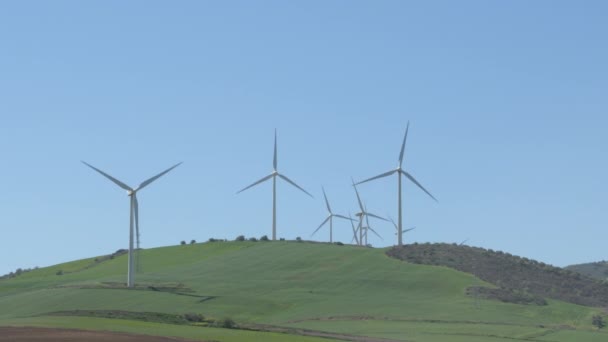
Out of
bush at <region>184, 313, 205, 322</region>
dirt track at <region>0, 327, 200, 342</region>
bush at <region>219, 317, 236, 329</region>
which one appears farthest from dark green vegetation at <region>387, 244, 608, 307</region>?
dirt track at <region>0, 327, 200, 342</region>

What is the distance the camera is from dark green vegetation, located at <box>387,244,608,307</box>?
13362 centimetres

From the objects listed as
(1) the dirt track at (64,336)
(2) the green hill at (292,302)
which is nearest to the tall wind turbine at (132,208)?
(2) the green hill at (292,302)

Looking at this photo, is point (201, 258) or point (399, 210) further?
point (201, 258)

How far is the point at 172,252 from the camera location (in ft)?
589

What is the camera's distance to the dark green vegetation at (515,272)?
134 metres

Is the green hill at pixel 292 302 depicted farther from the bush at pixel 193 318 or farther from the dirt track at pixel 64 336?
the dirt track at pixel 64 336

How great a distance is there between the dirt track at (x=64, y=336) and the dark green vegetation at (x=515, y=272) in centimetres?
5818

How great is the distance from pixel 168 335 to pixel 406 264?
66202 mm

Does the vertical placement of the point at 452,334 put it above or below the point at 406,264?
below

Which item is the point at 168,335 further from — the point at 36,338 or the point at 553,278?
the point at 553,278

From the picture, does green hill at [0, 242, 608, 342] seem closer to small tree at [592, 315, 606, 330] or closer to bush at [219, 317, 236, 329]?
bush at [219, 317, 236, 329]

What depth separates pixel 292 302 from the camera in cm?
11781

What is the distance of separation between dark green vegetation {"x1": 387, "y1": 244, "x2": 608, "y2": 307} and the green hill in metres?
3.81

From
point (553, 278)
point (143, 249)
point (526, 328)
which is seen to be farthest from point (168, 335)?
point (143, 249)
